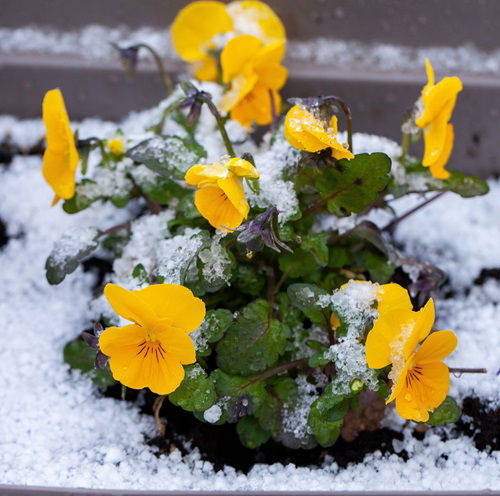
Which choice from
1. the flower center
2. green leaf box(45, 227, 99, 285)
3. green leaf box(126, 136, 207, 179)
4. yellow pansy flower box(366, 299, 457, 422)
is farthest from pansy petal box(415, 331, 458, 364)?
green leaf box(45, 227, 99, 285)

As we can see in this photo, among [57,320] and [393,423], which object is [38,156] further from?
[393,423]

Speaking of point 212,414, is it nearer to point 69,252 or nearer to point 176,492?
point 176,492

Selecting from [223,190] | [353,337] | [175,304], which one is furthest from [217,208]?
[353,337]

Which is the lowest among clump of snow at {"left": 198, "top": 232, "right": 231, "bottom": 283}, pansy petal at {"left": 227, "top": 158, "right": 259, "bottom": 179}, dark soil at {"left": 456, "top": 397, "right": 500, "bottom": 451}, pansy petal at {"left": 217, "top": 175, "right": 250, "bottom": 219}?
dark soil at {"left": 456, "top": 397, "right": 500, "bottom": 451}

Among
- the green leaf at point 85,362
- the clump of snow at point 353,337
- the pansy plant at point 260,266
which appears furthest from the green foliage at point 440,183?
the green leaf at point 85,362

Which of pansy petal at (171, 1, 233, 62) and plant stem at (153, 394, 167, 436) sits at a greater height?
pansy petal at (171, 1, 233, 62)

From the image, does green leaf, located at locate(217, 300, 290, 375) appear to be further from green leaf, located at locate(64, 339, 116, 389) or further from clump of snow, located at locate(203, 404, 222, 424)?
green leaf, located at locate(64, 339, 116, 389)

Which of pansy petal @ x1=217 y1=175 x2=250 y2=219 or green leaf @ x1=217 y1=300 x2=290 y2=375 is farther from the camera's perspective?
green leaf @ x1=217 y1=300 x2=290 y2=375
